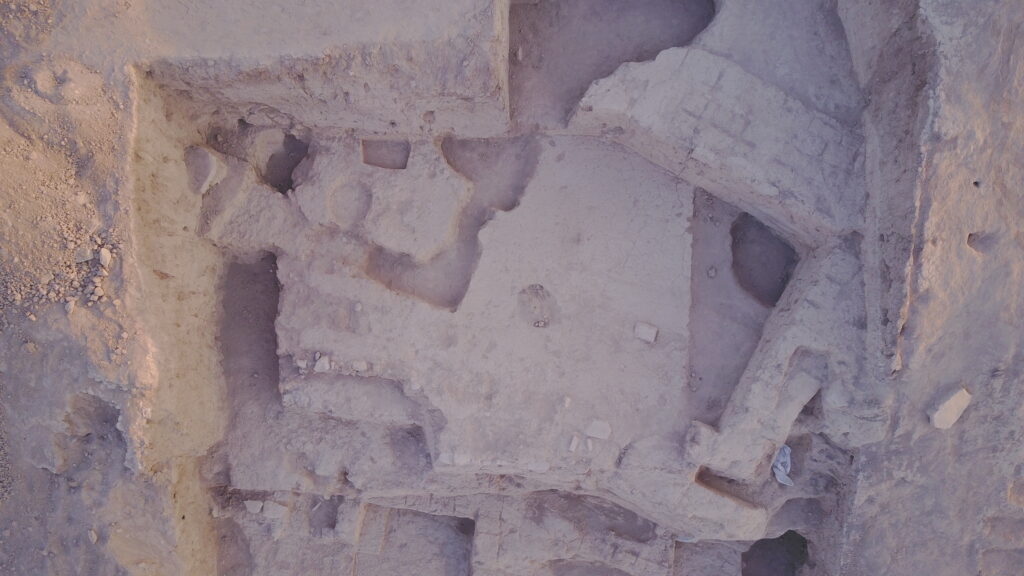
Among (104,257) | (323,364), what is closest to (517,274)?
(323,364)

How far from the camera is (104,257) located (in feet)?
9.77

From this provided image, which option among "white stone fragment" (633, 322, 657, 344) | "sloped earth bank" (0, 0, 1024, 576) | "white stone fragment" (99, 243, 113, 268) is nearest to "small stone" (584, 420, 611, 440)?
"sloped earth bank" (0, 0, 1024, 576)

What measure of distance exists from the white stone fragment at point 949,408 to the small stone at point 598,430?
1.42 m

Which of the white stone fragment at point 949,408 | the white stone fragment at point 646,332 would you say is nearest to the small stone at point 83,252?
the white stone fragment at point 646,332

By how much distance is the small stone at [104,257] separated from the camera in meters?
2.98

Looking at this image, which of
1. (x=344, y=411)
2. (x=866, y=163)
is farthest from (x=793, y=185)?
(x=344, y=411)

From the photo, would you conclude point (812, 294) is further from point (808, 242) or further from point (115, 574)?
point (115, 574)

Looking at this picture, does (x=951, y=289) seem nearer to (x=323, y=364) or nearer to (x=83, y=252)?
A: (x=323, y=364)

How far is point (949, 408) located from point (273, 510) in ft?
11.0

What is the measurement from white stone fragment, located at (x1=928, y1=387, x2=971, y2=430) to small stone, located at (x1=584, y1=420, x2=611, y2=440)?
1.42 metres

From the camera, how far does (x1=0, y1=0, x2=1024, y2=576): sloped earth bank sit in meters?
2.97

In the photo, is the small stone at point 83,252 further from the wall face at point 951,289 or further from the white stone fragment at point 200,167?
the wall face at point 951,289

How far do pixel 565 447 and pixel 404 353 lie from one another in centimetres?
90

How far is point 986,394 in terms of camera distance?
321 cm
